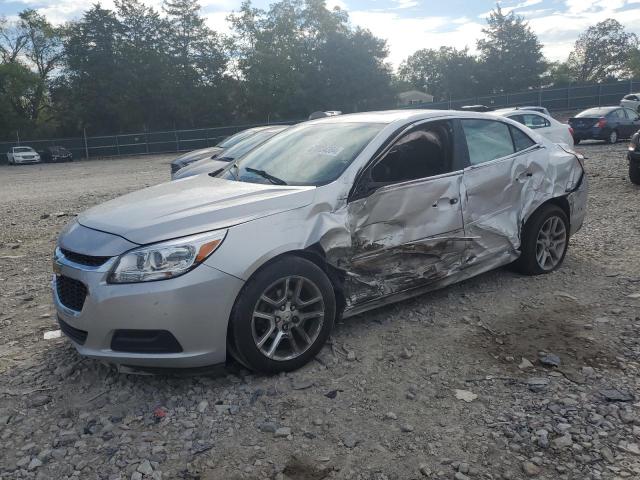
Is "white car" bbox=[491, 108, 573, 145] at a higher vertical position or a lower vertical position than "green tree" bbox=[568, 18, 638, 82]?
lower

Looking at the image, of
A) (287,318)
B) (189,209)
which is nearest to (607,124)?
(287,318)

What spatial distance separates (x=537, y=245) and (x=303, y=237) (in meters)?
2.73

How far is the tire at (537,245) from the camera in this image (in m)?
5.12

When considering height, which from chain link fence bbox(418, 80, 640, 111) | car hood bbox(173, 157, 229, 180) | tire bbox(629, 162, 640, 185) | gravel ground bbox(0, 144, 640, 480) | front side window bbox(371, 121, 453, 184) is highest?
chain link fence bbox(418, 80, 640, 111)

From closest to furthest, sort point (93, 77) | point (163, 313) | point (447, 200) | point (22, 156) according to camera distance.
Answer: point (163, 313) < point (447, 200) < point (22, 156) < point (93, 77)

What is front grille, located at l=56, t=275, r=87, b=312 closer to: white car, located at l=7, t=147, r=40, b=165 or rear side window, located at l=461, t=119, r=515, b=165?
rear side window, located at l=461, t=119, r=515, b=165

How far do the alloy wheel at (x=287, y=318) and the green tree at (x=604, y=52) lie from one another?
86610mm

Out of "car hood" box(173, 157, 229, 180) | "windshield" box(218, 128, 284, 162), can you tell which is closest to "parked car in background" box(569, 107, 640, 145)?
"windshield" box(218, 128, 284, 162)

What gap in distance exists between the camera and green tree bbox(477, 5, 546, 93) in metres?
59.3

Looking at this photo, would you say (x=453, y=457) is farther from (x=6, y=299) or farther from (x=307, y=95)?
(x=307, y=95)

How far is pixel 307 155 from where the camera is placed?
4.31 m

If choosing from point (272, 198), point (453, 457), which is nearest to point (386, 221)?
point (272, 198)

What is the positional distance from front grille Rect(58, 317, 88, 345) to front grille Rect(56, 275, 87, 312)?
0.13 m

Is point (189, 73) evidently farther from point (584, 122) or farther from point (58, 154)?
point (584, 122)
